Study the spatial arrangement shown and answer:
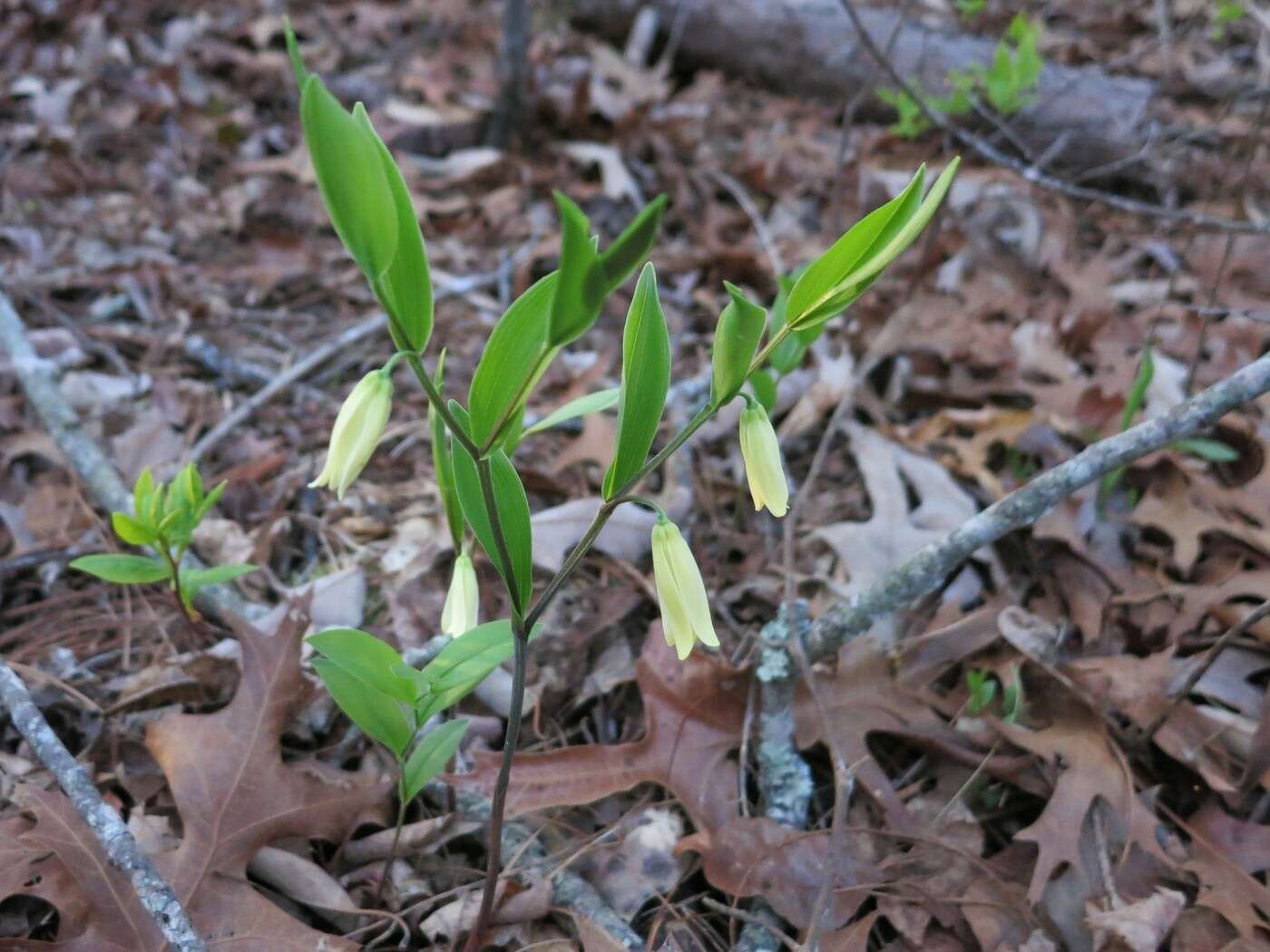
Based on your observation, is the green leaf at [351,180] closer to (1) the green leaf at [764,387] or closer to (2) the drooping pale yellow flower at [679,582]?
(2) the drooping pale yellow flower at [679,582]

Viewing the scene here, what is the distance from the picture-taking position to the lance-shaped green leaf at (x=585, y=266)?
0.67 meters

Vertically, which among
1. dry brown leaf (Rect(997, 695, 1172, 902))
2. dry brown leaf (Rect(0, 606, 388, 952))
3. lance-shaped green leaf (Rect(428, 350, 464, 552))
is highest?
lance-shaped green leaf (Rect(428, 350, 464, 552))

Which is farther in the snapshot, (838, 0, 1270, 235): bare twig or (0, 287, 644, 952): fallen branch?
(838, 0, 1270, 235): bare twig

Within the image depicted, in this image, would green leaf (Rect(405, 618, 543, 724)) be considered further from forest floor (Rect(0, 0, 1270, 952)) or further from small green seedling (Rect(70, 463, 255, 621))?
small green seedling (Rect(70, 463, 255, 621))

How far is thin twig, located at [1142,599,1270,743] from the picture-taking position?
1.36 m

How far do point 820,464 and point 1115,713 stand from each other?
0.86 m

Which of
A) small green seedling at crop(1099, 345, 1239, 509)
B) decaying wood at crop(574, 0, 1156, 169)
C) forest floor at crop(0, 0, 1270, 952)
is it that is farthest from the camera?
decaying wood at crop(574, 0, 1156, 169)

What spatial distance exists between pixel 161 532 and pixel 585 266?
1.07 m

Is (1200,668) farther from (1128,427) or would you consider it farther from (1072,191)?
(1072,191)

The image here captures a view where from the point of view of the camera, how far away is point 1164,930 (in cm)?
122

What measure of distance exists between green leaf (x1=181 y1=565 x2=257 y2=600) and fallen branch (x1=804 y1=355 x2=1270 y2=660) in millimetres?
1003

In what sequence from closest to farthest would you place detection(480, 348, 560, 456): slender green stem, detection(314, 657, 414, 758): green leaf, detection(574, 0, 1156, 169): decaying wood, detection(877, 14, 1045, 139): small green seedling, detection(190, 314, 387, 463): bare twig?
detection(480, 348, 560, 456): slender green stem < detection(314, 657, 414, 758): green leaf < detection(190, 314, 387, 463): bare twig < detection(877, 14, 1045, 139): small green seedling < detection(574, 0, 1156, 169): decaying wood

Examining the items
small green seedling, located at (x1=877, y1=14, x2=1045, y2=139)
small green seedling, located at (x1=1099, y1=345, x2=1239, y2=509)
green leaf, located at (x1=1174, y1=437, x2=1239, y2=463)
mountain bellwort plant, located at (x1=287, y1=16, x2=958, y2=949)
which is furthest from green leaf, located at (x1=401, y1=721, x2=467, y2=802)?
small green seedling, located at (x1=877, y1=14, x2=1045, y2=139)

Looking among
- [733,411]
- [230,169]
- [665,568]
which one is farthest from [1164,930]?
[230,169]
